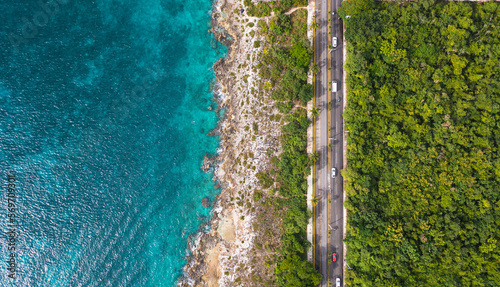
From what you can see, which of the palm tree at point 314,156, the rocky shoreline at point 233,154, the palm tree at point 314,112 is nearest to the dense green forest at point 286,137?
the palm tree at point 314,156

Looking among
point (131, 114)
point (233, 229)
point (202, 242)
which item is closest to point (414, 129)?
point (233, 229)

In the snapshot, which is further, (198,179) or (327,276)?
(198,179)

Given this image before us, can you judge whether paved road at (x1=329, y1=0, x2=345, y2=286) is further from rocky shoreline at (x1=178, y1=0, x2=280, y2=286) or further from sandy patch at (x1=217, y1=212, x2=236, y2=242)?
sandy patch at (x1=217, y1=212, x2=236, y2=242)

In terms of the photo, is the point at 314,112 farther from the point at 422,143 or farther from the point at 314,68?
the point at 422,143

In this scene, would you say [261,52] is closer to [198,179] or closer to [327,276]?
[198,179]

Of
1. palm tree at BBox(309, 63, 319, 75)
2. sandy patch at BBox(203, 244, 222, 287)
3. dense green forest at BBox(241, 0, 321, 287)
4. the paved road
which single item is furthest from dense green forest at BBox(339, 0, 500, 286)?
sandy patch at BBox(203, 244, 222, 287)
